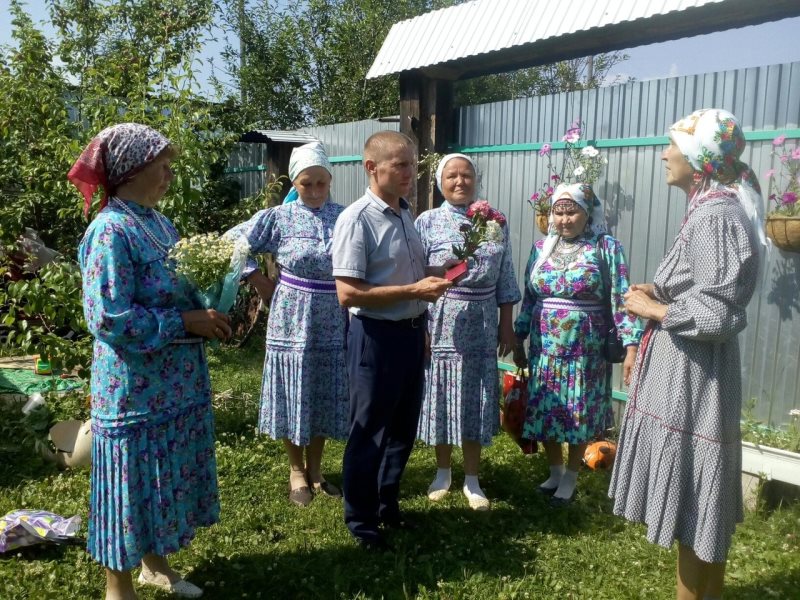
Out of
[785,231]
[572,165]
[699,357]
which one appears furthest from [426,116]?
[699,357]

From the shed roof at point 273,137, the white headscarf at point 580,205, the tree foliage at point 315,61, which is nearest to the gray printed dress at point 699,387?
the white headscarf at point 580,205

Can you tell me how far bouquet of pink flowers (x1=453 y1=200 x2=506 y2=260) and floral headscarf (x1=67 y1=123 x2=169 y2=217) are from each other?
1382mm

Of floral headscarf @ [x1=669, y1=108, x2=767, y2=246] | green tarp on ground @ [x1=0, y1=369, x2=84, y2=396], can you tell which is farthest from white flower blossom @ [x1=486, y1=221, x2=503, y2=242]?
green tarp on ground @ [x1=0, y1=369, x2=84, y2=396]

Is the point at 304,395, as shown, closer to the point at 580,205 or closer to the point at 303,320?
the point at 303,320

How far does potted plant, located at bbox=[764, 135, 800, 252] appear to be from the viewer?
400 centimetres

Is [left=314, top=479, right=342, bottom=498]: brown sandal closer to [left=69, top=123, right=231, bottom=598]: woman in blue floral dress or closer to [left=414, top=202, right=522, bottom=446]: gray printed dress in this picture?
[left=414, top=202, right=522, bottom=446]: gray printed dress

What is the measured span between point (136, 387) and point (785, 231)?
3601mm

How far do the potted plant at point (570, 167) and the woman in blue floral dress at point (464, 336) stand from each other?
1373 mm

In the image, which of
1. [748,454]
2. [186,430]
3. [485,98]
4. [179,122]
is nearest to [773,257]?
[748,454]

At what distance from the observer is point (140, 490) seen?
271cm

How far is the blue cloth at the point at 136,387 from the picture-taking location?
2.54 metres

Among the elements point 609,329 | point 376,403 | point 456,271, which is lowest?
point 376,403

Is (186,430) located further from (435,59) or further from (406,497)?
A: (435,59)

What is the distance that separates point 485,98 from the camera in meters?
15.9
